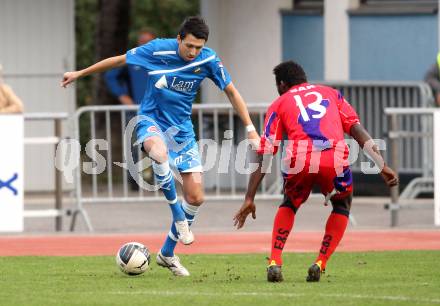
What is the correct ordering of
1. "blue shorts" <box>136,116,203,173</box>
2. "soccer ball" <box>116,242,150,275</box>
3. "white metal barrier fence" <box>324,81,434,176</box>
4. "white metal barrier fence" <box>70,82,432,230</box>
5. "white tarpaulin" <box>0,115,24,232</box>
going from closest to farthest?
"soccer ball" <box>116,242,150,275</box>, "blue shorts" <box>136,116,203,173</box>, "white tarpaulin" <box>0,115,24,232</box>, "white metal barrier fence" <box>70,82,432,230</box>, "white metal barrier fence" <box>324,81,434,176</box>

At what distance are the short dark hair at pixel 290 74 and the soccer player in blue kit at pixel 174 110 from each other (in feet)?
2.61

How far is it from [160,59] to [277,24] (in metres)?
10.8

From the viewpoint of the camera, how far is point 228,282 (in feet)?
36.8

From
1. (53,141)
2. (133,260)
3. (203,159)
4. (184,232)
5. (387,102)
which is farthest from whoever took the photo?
(387,102)

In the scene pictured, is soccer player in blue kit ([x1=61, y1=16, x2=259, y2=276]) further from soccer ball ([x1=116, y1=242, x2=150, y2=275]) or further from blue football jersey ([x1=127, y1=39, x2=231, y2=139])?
soccer ball ([x1=116, y1=242, x2=150, y2=275])

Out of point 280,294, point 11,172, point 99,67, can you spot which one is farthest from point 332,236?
point 11,172

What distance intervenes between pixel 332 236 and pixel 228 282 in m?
0.87

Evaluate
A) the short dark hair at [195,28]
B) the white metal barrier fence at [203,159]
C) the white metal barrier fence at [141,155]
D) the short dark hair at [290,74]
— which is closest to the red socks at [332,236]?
the short dark hair at [290,74]

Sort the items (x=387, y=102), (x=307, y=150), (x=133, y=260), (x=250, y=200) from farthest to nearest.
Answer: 1. (x=387, y=102)
2. (x=133, y=260)
3. (x=307, y=150)
4. (x=250, y=200)

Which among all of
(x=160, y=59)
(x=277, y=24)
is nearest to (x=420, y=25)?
(x=277, y=24)

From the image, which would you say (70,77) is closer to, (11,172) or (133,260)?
(133,260)

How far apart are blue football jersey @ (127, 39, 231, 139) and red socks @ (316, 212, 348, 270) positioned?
1596 mm

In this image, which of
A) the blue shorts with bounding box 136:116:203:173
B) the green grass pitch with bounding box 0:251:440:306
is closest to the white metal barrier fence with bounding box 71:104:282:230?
the green grass pitch with bounding box 0:251:440:306

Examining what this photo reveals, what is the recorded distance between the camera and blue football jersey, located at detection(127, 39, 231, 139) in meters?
12.0
